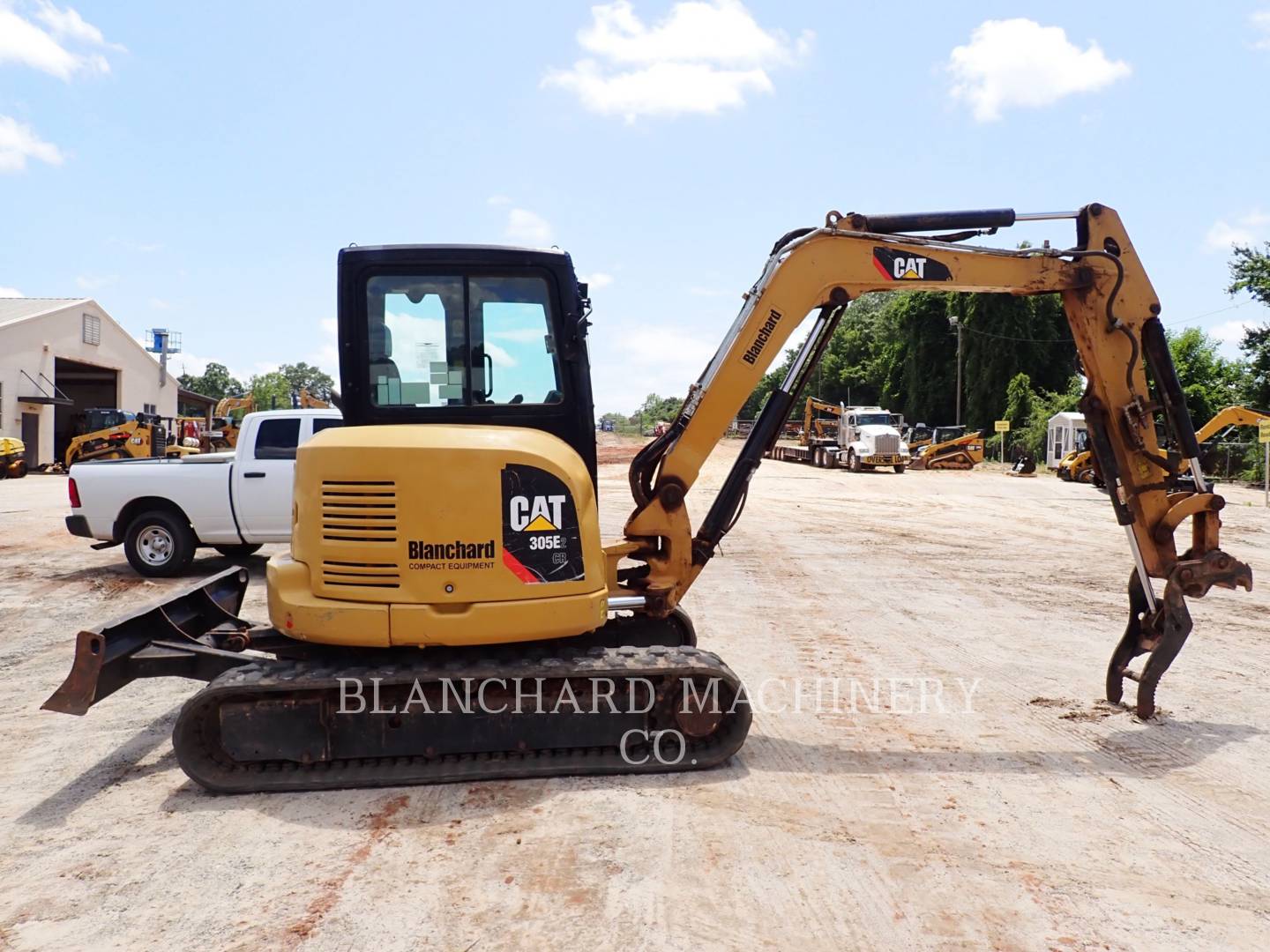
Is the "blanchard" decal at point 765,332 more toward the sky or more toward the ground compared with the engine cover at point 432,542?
more toward the sky

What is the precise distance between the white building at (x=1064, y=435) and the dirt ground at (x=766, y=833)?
108 feet

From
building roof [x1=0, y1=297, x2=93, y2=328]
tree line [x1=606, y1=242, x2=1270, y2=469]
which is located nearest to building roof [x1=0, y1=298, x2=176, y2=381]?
building roof [x1=0, y1=297, x2=93, y2=328]

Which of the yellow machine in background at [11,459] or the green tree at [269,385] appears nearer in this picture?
the yellow machine in background at [11,459]

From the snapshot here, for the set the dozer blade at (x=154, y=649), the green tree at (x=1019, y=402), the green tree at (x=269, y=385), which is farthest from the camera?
the green tree at (x=269, y=385)

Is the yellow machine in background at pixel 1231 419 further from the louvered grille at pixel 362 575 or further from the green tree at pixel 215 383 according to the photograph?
the green tree at pixel 215 383

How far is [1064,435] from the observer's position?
131ft

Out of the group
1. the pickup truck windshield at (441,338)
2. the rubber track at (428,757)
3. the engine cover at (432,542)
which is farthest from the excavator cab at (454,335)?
the rubber track at (428,757)

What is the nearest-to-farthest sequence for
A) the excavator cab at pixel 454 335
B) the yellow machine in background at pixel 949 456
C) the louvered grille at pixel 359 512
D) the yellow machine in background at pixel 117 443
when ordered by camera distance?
1. the louvered grille at pixel 359 512
2. the excavator cab at pixel 454 335
3. the yellow machine in background at pixel 117 443
4. the yellow machine in background at pixel 949 456

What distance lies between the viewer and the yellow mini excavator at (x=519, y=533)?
466 cm

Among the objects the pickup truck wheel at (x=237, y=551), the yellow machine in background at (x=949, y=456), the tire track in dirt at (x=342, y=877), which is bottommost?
Answer: the tire track in dirt at (x=342, y=877)

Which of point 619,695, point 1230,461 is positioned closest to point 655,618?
point 619,695

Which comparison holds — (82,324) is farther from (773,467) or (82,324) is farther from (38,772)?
(38,772)

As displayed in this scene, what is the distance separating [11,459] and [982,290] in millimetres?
33868

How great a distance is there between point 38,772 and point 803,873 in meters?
4.16
